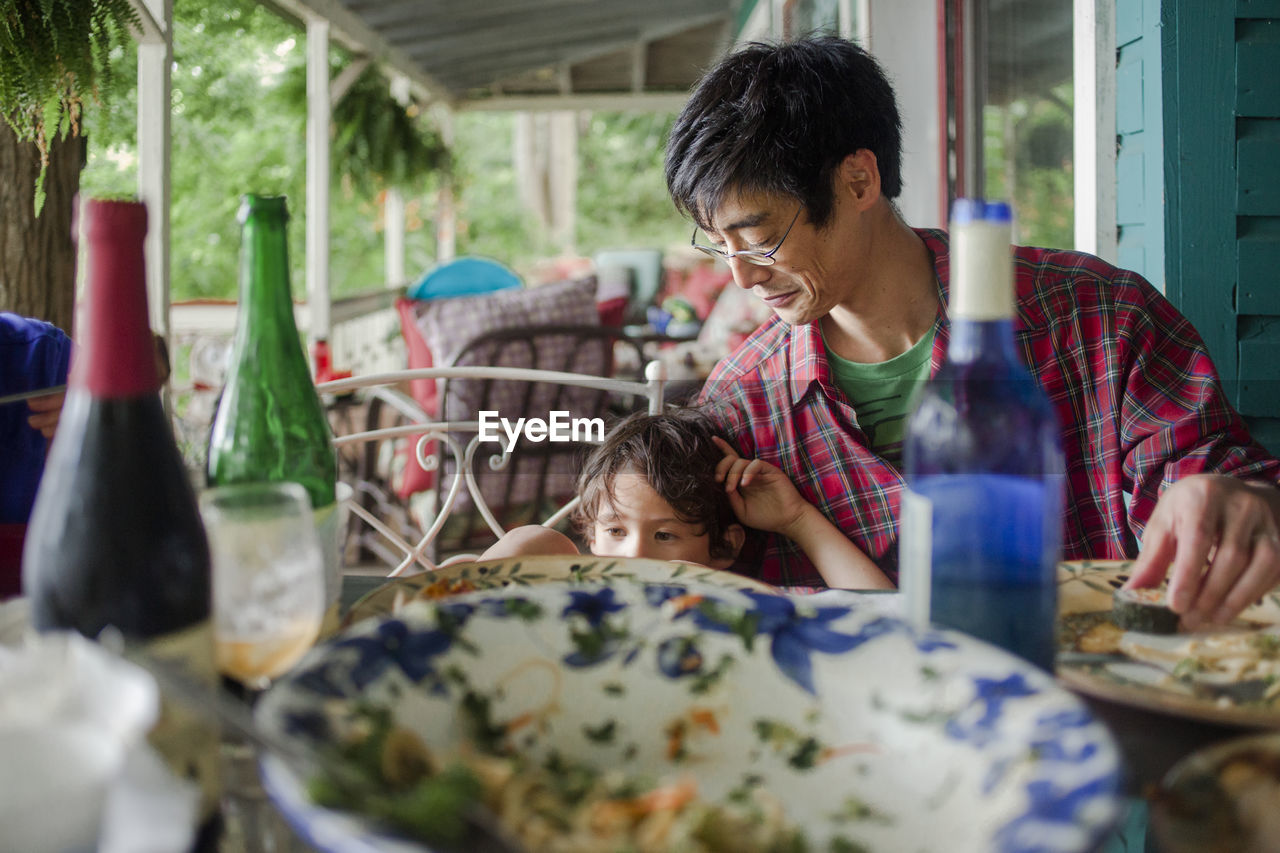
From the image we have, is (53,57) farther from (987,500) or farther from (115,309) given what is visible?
(987,500)

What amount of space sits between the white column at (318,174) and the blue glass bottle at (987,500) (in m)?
→ 4.21

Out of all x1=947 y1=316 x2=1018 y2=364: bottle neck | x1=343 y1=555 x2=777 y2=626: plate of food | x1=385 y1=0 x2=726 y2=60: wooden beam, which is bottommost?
x1=343 y1=555 x2=777 y2=626: plate of food

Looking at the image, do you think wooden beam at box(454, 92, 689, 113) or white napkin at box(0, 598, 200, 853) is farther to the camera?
wooden beam at box(454, 92, 689, 113)

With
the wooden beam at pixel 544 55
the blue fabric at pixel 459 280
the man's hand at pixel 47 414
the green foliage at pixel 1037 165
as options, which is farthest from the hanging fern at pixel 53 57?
the wooden beam at pixel 544 55

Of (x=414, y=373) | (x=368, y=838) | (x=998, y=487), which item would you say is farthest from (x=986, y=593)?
(x=414, y=373)

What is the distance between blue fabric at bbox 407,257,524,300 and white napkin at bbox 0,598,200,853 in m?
4.67

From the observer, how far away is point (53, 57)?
157 centimetres

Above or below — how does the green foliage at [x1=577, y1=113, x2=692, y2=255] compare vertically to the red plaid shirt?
above

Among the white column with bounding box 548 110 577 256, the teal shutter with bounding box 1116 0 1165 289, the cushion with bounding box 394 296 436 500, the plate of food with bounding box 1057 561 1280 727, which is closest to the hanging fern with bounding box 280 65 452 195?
the cushion with bounding box 394 296 436 500

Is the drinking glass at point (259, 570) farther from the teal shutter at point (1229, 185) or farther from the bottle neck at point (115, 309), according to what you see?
the teal shutter at point (1229, 185)

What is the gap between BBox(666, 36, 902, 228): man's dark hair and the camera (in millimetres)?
1281

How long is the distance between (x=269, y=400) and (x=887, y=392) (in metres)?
0.88

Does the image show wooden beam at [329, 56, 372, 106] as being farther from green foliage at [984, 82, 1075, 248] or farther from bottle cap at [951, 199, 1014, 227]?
bottle cap at [951, 199, 1014, 227]

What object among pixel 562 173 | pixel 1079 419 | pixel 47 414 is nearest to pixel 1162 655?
pixel 1079 419
